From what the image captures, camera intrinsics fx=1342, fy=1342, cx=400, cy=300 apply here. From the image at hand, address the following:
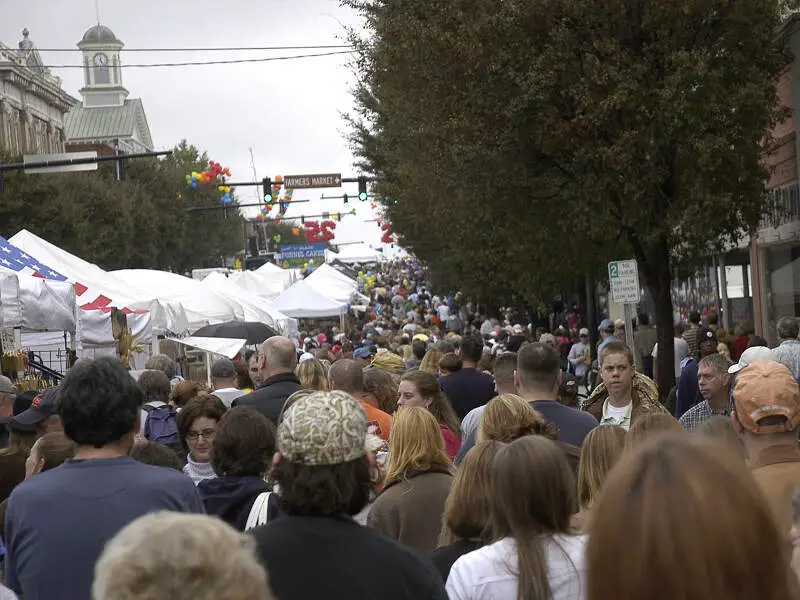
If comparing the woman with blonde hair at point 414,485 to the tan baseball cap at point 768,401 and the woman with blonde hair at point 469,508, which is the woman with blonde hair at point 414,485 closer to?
the woman with blonde hair at point 469,508

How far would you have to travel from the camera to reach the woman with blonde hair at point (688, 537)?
7.72ft

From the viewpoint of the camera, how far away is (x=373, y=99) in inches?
1454

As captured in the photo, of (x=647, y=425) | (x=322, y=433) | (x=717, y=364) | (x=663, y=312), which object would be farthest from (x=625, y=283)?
(x=322, y=433)

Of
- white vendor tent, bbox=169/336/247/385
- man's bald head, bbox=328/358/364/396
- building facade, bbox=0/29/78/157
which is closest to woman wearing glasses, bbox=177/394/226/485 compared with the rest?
man's bald head, bbox=328/358/364/396

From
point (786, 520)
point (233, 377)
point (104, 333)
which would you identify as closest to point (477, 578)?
point (786, 520)

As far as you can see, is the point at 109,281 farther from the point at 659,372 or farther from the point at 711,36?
the point at 711,36

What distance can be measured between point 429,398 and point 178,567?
6.58 meters

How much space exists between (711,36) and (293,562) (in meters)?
18.6

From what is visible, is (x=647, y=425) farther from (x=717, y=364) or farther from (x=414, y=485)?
(x=717, y=364)

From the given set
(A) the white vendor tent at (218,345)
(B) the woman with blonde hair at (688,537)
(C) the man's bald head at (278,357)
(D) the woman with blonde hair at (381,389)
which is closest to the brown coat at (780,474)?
(B) the woman with blonde hair at (688,537)

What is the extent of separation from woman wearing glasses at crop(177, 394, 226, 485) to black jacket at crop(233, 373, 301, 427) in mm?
1230

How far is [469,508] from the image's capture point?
15.9 ft

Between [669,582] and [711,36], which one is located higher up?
[711,36]

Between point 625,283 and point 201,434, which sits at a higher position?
point 625,283
